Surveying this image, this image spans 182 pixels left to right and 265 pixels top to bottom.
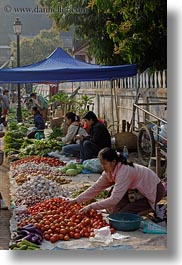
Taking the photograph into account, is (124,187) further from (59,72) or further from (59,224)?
(59,72)

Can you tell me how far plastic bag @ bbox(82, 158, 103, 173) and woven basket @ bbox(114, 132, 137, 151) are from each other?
4.36ft

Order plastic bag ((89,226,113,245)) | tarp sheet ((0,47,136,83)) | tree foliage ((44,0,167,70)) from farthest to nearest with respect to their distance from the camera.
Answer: tarp sheet ((0,47,136,83)) → tree foliage ((44,0,167,70)) → plastic bag ((89,226,113,245))

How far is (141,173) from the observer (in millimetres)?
5285

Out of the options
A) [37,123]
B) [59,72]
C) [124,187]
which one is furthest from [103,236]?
[37,123]

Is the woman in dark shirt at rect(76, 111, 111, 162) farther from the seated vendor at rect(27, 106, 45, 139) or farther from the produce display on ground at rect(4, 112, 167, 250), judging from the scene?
the seated vendor at rect(27, 106, 45, 139)

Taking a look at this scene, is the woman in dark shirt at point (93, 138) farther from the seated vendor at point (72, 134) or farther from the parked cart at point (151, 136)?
the seated vendor at point (72, 134)

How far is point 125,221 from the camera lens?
5.05m

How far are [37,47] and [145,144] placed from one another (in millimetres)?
2374

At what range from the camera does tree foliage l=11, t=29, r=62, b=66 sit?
7.40 meters

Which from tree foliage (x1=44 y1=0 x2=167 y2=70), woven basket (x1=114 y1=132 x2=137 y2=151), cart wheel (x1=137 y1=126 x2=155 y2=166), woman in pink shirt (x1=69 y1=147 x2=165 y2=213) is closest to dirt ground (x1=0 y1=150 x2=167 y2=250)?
woman in pink shirt (x1=69 y1=147 x2=165 y2=213)

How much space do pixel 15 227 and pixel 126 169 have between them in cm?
127

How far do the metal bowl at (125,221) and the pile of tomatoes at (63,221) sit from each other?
0.09 meters

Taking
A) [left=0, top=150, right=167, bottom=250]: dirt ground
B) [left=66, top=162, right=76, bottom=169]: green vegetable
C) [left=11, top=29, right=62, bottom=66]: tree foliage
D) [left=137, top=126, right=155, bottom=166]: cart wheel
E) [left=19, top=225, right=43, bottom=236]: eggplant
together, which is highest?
[left=11, top=29, right=62, bottom=66]: tree foliage

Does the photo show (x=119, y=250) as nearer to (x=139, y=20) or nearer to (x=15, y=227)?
(x=15, y=227)
